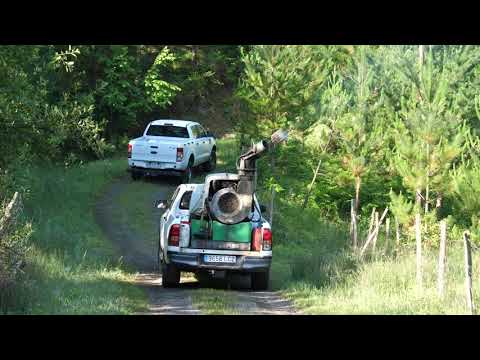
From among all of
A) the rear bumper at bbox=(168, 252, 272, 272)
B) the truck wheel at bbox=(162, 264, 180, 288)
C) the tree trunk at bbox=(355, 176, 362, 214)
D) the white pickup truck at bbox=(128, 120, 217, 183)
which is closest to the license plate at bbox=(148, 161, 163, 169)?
the white pickup truck at bbox=(128, 120, 217, 183)

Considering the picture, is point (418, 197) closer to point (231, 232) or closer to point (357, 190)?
point (357, 190)

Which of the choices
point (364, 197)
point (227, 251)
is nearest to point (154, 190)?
point (364, 197)

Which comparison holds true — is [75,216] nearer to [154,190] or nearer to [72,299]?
[154,190]

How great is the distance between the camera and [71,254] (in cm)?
1819

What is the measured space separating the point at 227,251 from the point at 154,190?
1415cm

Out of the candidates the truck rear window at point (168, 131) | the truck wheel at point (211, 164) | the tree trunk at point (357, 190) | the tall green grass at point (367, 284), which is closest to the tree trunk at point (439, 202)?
the tree trunk at point (357, 190)

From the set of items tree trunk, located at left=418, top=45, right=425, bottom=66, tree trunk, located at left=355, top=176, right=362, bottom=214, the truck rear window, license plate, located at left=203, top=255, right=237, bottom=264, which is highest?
tree trunk, located at left=418, top=45, right=425, bottom=66

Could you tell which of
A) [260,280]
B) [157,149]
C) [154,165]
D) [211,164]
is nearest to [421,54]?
[211,164]

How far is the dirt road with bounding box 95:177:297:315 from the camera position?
13152 mm

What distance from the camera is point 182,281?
1706 centimetres

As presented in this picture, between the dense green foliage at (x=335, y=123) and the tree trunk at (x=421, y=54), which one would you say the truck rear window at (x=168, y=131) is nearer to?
the dense green foliage at (x=335, y=123)

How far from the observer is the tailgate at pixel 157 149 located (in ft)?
94.0

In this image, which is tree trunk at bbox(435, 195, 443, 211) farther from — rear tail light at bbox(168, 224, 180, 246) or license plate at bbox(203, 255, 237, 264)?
rear tail light at bbox(168, 224, 180, 246)

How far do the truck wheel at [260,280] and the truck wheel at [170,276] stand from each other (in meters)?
1.33
